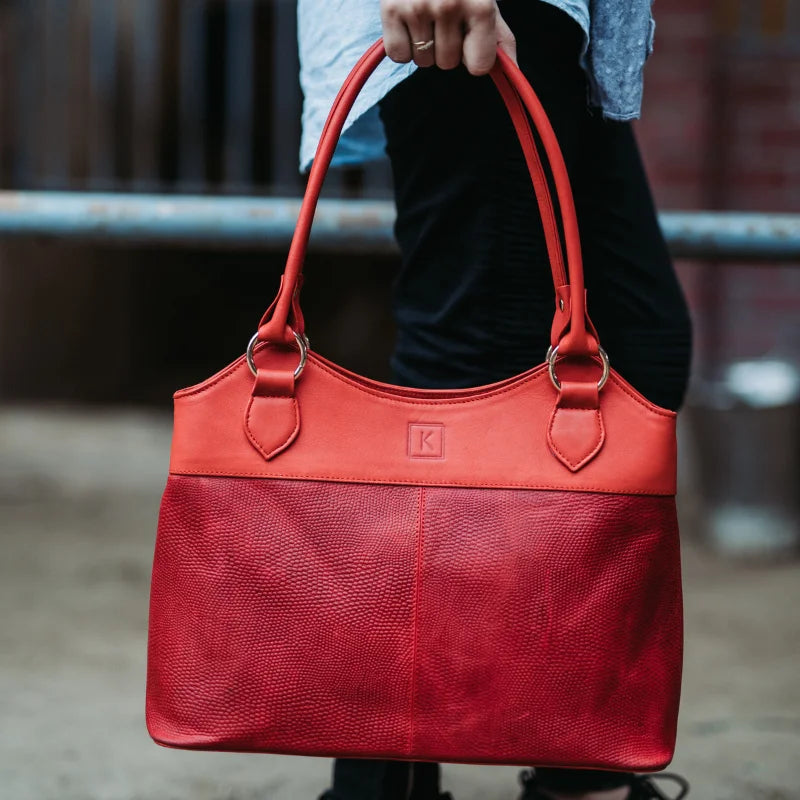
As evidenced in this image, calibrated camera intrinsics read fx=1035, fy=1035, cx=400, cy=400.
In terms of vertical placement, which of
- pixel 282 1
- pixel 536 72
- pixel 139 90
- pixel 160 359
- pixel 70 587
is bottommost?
pixel 70 587

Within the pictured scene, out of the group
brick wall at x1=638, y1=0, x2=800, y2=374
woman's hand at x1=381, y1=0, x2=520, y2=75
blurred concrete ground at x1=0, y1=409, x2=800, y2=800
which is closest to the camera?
woman's hand at x1=381, y1=0, x2=520, y2=75

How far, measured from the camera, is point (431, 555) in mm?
880

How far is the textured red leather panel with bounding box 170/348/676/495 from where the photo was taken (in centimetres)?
89

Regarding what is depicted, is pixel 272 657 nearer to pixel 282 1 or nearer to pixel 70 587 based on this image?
pixel 70 587

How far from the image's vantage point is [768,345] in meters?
3.19

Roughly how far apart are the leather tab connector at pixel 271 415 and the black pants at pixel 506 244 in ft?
0.57

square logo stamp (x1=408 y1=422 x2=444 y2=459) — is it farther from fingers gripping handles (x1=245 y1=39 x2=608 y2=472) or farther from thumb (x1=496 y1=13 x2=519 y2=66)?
thumb (x1=496 y1=13 x2=519 y2=66)

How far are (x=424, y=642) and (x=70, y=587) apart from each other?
5.43ft

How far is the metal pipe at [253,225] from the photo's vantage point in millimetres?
1429

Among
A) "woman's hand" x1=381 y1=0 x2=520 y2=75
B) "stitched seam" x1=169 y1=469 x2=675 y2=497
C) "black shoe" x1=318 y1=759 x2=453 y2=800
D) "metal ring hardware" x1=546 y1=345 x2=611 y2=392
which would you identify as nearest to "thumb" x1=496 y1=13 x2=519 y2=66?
"woman's hand" x1=381 y1=0 x2=520 y2=75

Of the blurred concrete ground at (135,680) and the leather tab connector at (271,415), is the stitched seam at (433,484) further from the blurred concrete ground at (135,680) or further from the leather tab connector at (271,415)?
the blurred concrete ground at (135,680)

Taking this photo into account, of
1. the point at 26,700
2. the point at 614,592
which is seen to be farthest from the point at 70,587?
the point at 614,592

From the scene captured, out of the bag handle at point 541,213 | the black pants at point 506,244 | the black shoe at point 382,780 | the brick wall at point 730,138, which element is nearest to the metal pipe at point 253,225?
the black pants at point 506,244

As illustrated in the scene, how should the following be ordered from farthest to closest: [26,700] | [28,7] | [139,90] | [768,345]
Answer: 1. [139,90]
2. [28,7]
3. [768,345]
4. [26,700]
